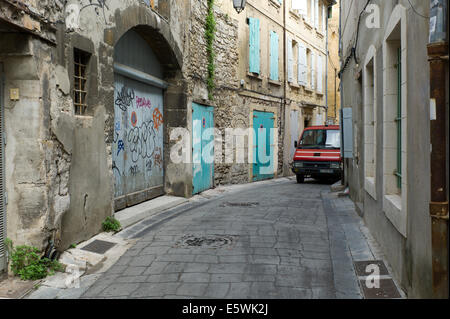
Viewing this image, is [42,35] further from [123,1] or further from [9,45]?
[123,1]

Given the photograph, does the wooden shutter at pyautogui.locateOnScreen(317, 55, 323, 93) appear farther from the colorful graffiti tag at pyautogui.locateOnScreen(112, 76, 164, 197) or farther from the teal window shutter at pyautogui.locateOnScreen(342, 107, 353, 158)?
the colorful graffiti tag at pyautogui.locateOnScreen(112, 76, 164, 197)

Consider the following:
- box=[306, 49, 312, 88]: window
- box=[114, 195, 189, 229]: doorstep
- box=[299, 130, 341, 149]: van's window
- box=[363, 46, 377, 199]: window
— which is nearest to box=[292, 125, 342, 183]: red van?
box=[299, 130, 341, 149]: van's window

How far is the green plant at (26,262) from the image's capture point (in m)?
4.74

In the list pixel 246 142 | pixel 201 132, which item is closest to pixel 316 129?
pixel 246 142

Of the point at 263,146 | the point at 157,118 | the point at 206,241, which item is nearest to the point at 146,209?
the point at 157,118

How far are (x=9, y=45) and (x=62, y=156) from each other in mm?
1339

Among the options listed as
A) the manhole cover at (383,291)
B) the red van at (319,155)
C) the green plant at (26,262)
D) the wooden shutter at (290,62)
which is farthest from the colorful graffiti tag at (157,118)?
the wooden shutter at (290,62)

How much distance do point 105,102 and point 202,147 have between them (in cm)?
543

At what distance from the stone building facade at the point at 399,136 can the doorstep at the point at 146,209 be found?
361cm

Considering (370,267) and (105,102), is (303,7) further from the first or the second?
(370,267)

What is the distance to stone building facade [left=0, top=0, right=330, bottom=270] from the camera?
4.92m

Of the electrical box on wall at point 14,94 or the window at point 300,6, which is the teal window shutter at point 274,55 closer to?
the window at point 300,6

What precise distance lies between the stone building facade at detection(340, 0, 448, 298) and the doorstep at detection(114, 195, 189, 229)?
3611 mm

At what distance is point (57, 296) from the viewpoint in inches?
174
